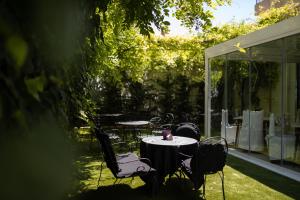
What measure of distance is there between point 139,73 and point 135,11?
9.11 metres

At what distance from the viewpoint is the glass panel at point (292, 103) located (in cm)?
681

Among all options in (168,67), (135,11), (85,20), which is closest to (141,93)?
(168,67)

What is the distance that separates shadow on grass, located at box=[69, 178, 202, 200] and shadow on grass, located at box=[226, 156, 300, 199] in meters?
1.45

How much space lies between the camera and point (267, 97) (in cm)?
770

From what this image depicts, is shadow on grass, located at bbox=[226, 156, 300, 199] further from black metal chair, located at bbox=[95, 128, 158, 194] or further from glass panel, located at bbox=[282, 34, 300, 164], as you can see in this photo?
black metal chair, located at bbox=[95, 128, 158, 194]

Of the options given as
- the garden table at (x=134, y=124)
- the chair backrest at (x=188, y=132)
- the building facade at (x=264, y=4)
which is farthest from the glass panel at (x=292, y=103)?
the building facade at (x=264, y=4)

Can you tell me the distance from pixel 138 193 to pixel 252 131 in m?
4.21

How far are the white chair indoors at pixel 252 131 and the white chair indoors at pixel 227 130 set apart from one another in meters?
0.34

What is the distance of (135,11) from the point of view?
3500 millimetres

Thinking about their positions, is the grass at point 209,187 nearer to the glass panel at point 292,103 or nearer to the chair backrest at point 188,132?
the glass panel at point 292,103

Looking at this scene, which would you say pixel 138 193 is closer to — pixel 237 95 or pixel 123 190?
pixel 123 190

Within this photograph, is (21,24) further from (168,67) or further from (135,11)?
(168,67)

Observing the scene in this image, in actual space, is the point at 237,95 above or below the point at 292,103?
above

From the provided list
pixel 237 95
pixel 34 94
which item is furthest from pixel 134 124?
pixel 34 94
